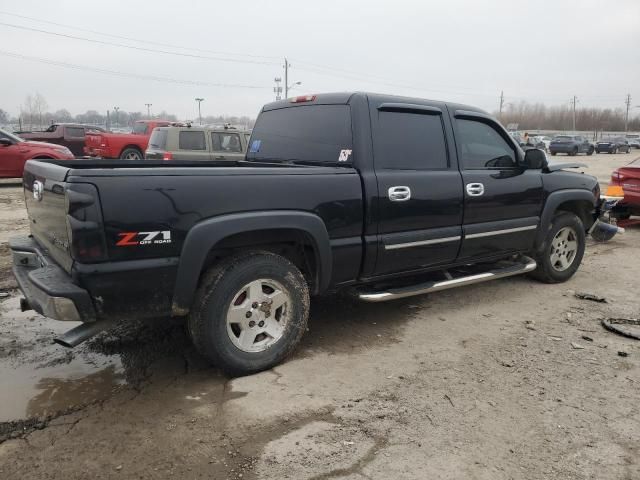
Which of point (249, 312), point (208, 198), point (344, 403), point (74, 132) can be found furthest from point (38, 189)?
point (74, 132)

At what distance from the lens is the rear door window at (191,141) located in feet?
41.0

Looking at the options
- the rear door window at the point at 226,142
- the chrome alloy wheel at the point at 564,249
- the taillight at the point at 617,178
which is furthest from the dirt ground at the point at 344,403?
the rear door window at the point at 226,142

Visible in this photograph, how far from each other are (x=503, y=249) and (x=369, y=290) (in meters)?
1.63

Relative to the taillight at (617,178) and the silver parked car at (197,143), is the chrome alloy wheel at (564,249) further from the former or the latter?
the silver parked car at (197,143)

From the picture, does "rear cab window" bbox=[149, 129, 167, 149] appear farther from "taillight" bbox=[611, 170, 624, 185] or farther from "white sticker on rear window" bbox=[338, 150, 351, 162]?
"taillight" bbox=[611, 170, 624, 185]

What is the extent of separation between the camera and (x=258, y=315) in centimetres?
353

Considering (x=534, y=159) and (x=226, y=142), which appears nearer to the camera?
(x=534, y=159)

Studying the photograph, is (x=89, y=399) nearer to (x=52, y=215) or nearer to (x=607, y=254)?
(x=52, y=215)

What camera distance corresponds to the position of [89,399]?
3225mm

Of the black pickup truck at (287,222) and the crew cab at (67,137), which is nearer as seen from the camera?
the black pickup truck at (287,222)

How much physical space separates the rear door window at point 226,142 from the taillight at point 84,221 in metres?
10.3

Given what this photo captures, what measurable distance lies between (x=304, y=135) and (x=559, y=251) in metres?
3.30

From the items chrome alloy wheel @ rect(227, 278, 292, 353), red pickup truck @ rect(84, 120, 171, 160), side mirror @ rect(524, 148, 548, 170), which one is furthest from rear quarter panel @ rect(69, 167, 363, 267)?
red pickup truck @ rect(84, 120, 171, 160)

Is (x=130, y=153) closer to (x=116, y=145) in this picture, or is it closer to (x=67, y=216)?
(x=116, y=145)
